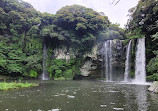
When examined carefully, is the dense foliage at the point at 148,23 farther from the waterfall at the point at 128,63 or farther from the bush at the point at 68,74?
the bush at the point at 68,74

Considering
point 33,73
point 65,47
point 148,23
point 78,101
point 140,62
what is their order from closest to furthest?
point 78,101
point 148,23
point 140,62
point 33,73
point 65,47

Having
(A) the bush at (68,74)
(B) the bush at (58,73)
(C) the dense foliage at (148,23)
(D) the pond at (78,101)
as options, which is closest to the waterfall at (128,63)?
(C) the dense foliage at (148,23)

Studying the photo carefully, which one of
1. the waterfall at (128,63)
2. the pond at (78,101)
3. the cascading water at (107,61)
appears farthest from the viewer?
the cascading water at (107,61)

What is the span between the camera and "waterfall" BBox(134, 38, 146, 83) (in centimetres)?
1834

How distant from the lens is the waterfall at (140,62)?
1834 centimetres

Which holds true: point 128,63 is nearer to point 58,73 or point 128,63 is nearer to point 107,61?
point 107,61

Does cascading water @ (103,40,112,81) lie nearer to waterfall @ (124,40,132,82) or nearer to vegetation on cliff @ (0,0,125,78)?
vegetation on cliff @ (0,0,125,78)

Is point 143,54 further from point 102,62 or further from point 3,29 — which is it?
point 3,29

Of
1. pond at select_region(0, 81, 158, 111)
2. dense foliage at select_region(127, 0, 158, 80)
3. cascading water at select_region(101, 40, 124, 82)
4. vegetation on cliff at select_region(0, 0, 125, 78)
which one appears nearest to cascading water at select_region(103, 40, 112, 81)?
cascading water at select_region(101, 40, 124, 82)

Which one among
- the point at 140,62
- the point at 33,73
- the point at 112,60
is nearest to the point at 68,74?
the point at 33,73

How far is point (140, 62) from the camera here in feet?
61.6

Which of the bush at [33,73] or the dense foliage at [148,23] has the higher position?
the dense foliage at [148,23]

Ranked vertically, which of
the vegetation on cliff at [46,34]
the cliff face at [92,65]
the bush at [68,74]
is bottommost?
the bush at [68,74]

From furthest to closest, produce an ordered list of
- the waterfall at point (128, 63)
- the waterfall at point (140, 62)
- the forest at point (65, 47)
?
the forest at point (65, 47)
the waterfall at point (128, 63)
the waterfall at point (140, 62)
